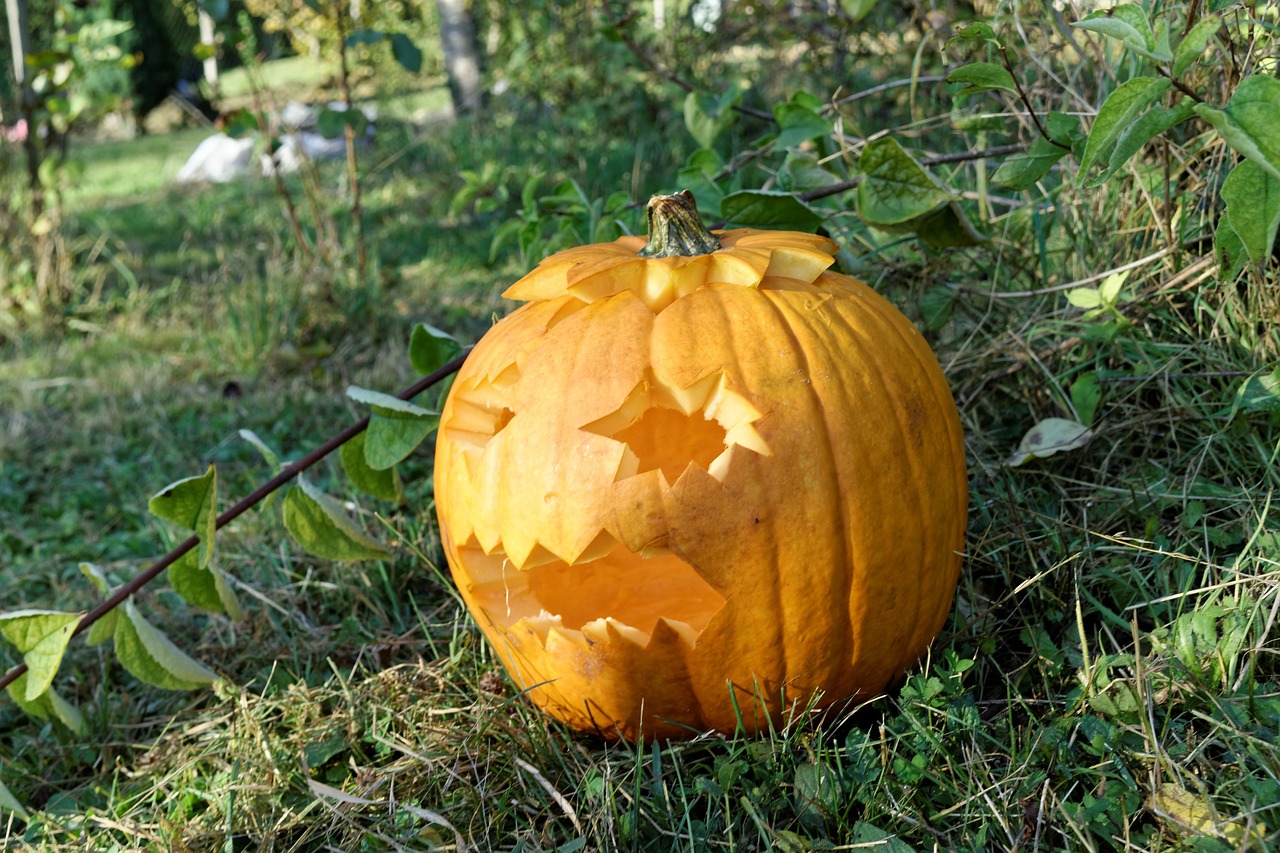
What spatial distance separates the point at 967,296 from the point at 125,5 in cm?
1231

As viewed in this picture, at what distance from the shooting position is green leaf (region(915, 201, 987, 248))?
1.73 metres

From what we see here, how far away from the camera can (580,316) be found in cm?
138

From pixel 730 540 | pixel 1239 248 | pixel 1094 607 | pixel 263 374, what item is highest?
pixel 1239 248

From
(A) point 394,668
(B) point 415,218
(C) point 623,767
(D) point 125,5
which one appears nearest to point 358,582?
(A) point 394,668

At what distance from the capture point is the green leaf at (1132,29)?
3.32 feet

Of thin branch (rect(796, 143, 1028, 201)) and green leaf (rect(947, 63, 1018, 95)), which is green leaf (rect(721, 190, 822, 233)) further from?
green leaf (rect(947, 63, 1018, 95))

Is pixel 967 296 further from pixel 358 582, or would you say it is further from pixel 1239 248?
pixel 358 582

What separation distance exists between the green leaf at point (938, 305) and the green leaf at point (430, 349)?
939mm

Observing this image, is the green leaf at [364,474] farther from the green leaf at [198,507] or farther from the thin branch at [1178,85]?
the thin branch at [1178,85]

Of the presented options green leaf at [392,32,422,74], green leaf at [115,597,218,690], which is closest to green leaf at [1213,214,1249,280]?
green leaf at [115,597,218,690]

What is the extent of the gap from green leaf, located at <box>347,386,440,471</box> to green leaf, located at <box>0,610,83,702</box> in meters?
0.56

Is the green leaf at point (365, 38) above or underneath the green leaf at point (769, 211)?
above

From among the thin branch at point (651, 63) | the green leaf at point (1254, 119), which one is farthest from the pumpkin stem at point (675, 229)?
the thin branch at point (651, 63)

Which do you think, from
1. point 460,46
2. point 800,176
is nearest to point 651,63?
point 800,176
